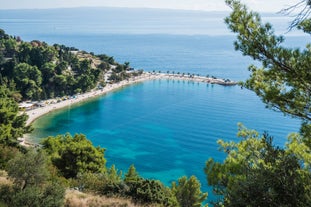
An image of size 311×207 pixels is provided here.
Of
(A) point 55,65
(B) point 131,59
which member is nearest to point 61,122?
(A) point 55,65

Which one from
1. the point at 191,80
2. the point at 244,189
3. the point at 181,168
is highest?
the point at 244,189

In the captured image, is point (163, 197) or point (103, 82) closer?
point (163, 197)

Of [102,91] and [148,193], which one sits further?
[102,91]

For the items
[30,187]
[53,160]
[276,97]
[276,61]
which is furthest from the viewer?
[53,160]

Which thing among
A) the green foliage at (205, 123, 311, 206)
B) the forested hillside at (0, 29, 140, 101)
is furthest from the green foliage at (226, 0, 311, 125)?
the forested hillside at (0, 29, 140, 101)

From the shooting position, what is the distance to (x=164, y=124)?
4156 centimetres

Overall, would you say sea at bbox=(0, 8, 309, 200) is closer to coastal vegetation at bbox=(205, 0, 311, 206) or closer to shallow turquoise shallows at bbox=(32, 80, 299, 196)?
shallow turquoise shallows at bbox=(32, 80, 299, 196)

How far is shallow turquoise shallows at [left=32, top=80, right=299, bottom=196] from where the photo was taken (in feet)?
102

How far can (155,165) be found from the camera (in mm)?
30000

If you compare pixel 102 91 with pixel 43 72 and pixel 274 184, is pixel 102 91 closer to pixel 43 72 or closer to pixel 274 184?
pixel 43 72

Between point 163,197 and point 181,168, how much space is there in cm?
1896

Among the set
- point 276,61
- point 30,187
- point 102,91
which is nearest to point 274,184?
point 276,61

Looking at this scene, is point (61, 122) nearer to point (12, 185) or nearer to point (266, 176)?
point (12, 185)

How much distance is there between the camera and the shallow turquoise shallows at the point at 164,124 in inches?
1224
